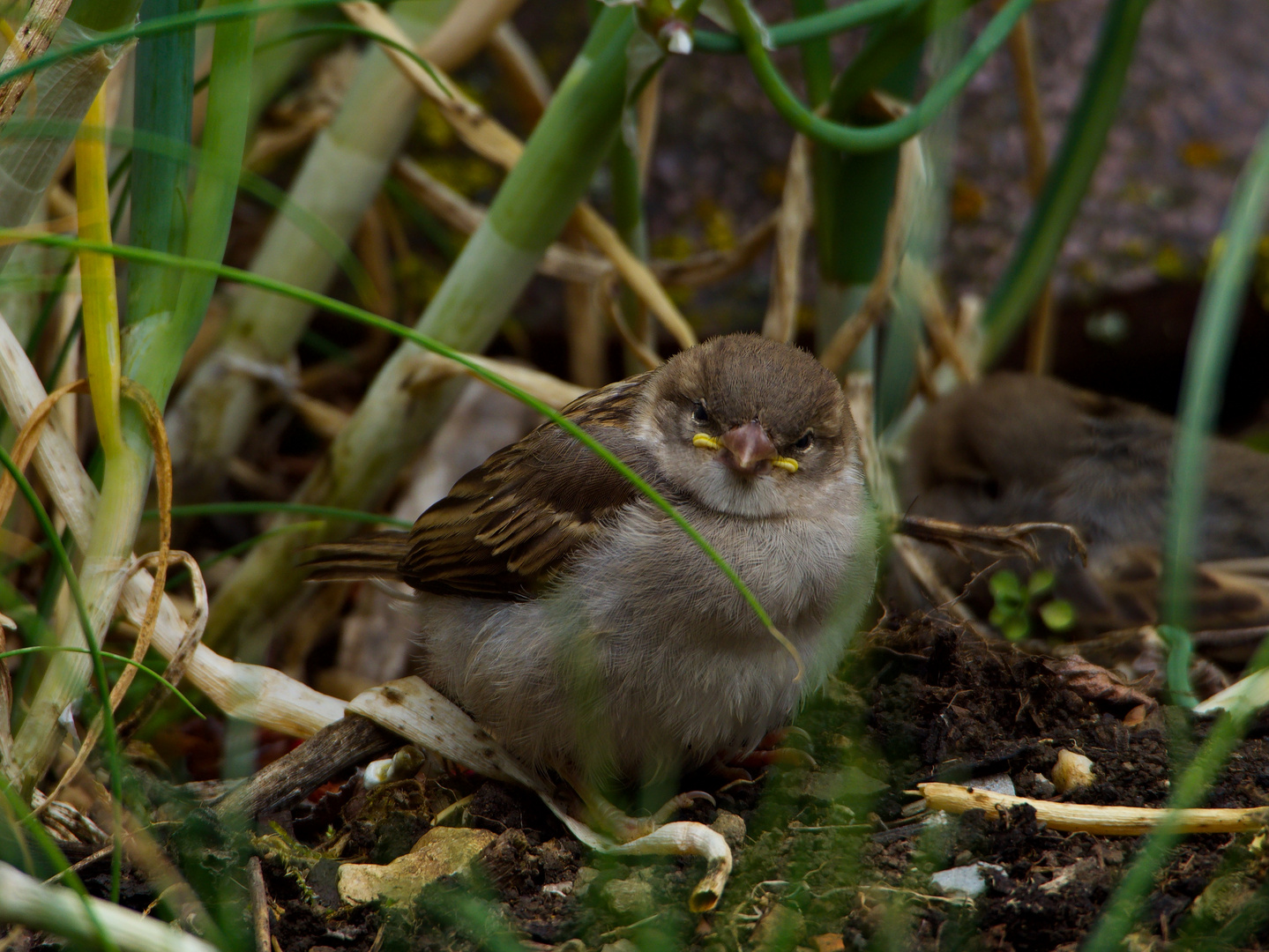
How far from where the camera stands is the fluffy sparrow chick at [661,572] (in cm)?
233

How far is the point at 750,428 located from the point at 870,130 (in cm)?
78

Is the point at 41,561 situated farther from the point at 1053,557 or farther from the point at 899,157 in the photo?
the point at 1053,557

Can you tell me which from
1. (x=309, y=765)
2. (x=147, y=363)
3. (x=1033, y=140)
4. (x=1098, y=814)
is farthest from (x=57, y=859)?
(x=1033, y=140)

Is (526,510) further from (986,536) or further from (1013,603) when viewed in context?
(1013,603)

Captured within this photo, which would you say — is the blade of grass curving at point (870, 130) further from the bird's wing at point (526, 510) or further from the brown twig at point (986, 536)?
the brown twig at point (986, 536)

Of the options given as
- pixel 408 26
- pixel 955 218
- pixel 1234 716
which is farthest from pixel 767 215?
pixel 1234 716

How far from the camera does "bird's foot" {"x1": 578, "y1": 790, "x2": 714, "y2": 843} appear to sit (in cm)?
233

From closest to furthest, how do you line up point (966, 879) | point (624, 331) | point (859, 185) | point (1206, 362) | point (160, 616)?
1. point (1206, 362)
2. point (966, 879)
3. point (160, 616)
4. point (859, 185)
5. point (624, 331)

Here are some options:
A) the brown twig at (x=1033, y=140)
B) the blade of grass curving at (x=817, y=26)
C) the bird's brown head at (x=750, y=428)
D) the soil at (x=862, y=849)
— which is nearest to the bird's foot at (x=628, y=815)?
the soil at (x=862, y=849)

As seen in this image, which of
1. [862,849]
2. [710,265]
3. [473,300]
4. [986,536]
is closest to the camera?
[862,849]

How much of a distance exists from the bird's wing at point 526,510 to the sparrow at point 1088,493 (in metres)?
1.14

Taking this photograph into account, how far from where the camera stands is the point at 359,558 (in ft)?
9.63

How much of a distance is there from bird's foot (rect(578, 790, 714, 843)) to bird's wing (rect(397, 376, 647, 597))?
1.53ft

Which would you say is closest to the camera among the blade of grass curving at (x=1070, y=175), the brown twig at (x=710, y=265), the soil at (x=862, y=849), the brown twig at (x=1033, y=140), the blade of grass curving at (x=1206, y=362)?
the blade of grass curving at (x=1206, y=362)
